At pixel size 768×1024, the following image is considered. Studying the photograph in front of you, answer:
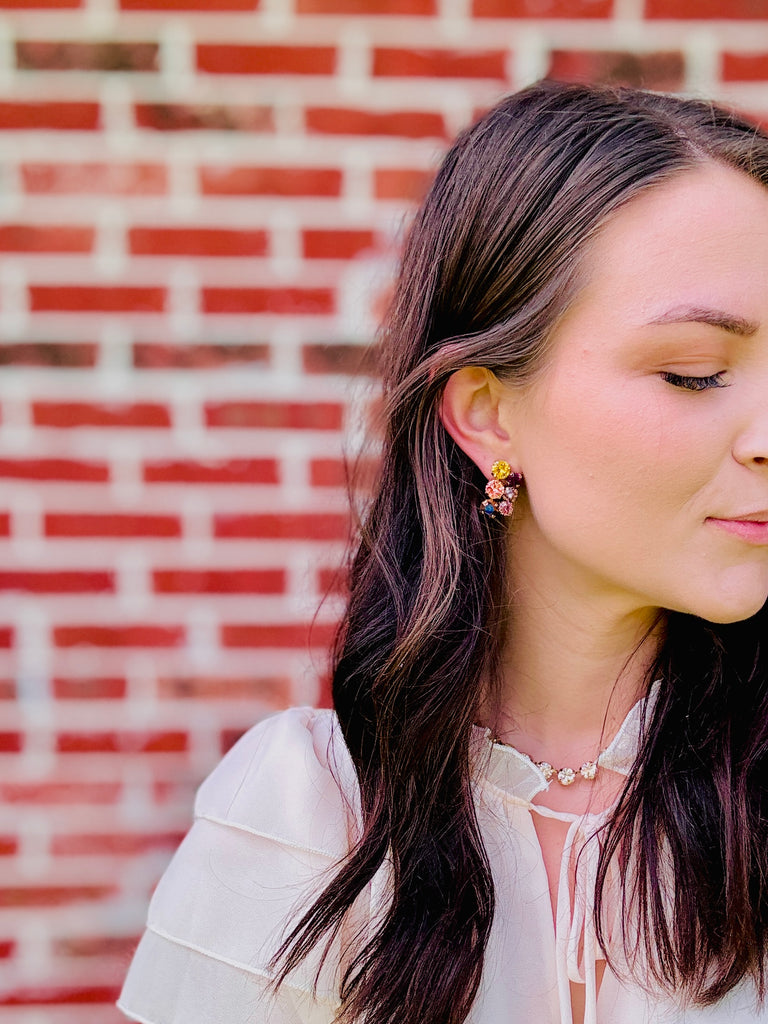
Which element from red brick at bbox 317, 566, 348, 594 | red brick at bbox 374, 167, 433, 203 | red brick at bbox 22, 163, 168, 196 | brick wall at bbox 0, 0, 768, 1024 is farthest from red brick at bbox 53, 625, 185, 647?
red brick at bbox 374, 167, 433, 203

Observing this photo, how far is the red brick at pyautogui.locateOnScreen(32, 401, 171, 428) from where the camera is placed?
2.08 metres

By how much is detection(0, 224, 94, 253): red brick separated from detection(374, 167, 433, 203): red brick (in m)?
0.58

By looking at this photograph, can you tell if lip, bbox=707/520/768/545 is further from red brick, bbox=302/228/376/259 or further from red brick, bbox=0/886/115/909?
red brick, bbox=0/886/115/909

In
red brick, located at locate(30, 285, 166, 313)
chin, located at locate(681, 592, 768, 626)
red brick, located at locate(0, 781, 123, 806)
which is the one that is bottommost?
red brick, located at locate(0, 781, 123, 806)

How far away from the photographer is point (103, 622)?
2.14m

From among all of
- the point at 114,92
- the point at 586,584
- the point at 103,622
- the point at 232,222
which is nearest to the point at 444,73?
the point at 232,222

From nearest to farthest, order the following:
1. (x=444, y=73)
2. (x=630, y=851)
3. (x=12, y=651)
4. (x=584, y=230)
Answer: (x=584, y=230) < (x=630, y=851) < (x=444, y=73) < (x=12, y=651)

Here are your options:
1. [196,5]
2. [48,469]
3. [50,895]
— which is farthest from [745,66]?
[50,895]

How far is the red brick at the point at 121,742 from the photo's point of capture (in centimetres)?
218

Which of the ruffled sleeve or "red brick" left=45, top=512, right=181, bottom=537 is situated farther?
"red brick" left=45, top=512, right=181, bottom=537

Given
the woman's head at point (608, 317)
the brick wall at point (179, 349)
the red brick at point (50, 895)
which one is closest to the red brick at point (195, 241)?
the brick wall at point (179, 349)

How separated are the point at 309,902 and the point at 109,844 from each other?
0.80 metres

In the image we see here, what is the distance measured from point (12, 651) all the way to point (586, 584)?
1228 mm

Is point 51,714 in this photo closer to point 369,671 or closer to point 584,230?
point 369,671
